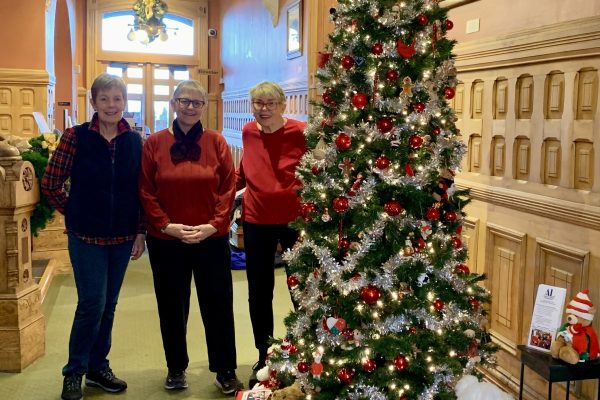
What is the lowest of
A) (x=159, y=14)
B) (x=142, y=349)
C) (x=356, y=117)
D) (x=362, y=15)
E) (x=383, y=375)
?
(x=142, y=349)

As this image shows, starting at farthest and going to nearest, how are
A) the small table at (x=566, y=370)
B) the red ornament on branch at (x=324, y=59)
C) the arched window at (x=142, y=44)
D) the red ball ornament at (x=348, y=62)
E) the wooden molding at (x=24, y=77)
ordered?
the arched window at (x=142, y=44)
the wooden molding at (x=24, y=77)
the red ornament on branch at (x=324, y=59)
the red ball ornament at (x=348, y=62)
the small table at (x=566, y=370)

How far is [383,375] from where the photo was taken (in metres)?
2.35

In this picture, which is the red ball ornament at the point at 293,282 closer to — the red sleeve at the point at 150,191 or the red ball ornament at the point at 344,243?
the red ball ornament at the point at 344,243

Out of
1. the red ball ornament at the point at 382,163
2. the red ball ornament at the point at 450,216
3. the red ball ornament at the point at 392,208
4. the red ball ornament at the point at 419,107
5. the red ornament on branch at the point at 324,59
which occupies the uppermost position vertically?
the red ornament on branch at the point at 324,59

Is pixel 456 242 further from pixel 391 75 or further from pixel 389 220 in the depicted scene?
pixel 391 75

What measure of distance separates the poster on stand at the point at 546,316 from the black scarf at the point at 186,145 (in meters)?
1.55

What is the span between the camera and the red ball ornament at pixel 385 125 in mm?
2371

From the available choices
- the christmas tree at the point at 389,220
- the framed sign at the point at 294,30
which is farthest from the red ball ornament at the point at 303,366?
the framed sign at the point at 294,30

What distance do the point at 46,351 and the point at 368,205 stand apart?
2257 mm

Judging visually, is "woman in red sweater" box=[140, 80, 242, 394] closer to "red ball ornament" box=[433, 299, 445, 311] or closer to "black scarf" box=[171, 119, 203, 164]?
"black scarf" box=[171, 119, 203, 164]

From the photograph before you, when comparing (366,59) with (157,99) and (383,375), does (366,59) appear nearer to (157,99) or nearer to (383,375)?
(383,375)

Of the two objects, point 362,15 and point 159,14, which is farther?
point 159,14

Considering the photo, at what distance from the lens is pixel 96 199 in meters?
2.92

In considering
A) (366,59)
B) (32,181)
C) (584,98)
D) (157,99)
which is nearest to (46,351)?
(32,181)
